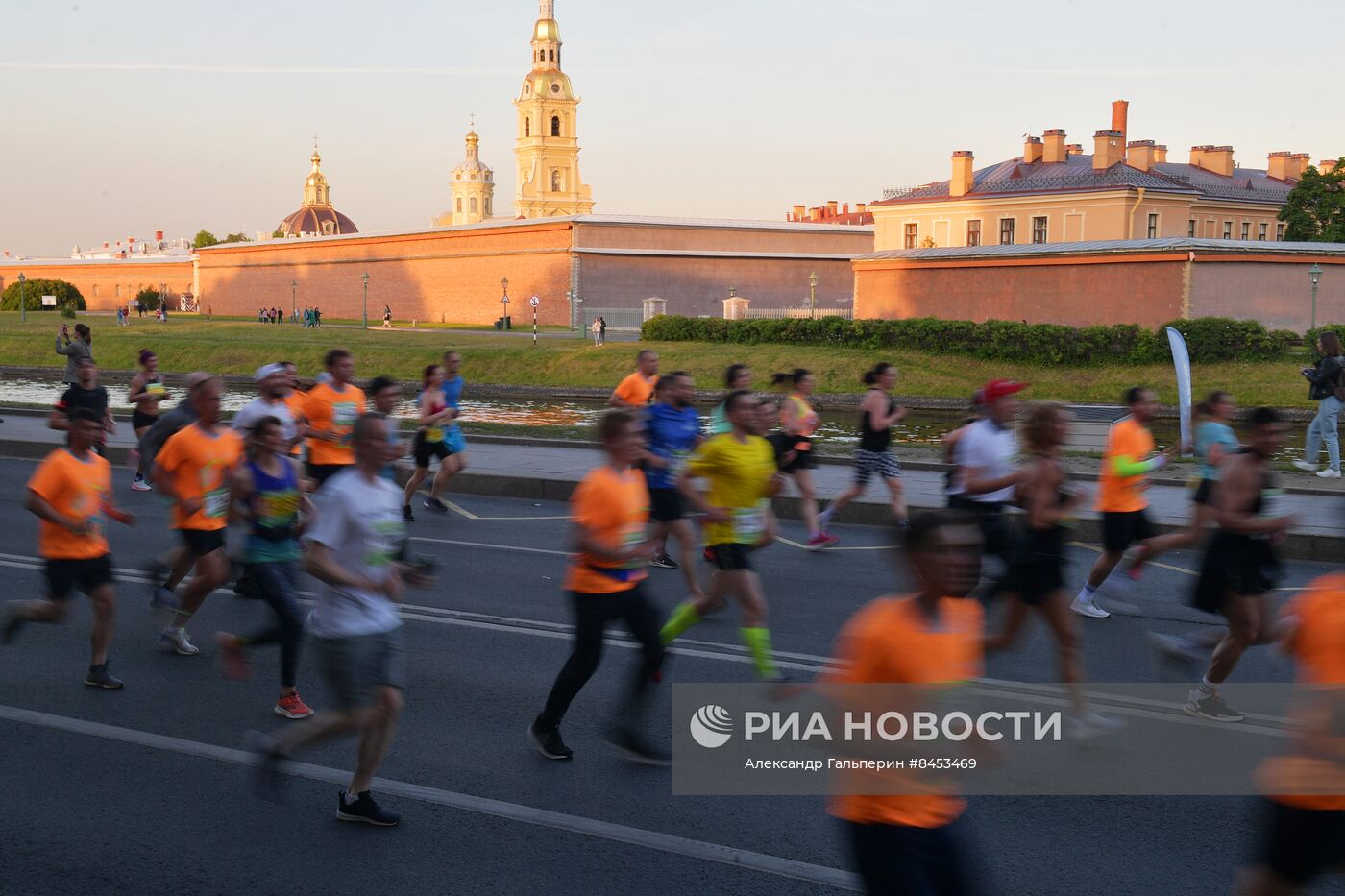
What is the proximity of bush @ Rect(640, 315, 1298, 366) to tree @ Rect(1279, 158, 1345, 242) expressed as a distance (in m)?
32.7

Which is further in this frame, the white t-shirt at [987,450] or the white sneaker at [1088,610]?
the white sneaker at [1088,610]

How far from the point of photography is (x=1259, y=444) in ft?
21.5

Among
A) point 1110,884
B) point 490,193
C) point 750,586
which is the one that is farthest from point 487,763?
point 490,193

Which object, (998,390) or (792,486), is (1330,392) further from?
(998,390)

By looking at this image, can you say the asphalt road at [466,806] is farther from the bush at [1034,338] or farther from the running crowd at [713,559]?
the bush at [1034,338]

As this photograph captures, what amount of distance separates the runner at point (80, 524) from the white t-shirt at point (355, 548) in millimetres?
2463


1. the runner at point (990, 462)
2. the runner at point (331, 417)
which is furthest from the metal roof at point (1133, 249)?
the runner at point (331, 417)

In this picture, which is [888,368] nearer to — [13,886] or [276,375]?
[276,375]

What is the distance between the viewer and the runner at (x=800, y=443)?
11984mm

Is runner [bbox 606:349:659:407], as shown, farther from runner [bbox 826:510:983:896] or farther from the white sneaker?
runner [bbox 826:510:983:896]

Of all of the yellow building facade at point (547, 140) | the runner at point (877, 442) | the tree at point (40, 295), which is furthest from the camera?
the yellow building facade at point (547, 140)

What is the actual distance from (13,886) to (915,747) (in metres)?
3.70

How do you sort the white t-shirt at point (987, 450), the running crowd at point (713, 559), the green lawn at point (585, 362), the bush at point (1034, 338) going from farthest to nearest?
the bush at point (1034, 338), the green lawn at point (585, 362), the white t-shirt at point (987, 450), the running crowd at point (713, 559)

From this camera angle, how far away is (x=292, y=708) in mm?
6949
